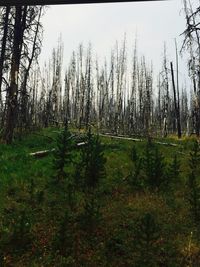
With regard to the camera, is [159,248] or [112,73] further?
[112,73]

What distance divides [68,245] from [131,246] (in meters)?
1.35

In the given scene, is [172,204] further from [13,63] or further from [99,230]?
[13,63]

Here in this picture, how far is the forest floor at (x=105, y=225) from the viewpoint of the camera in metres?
7.50

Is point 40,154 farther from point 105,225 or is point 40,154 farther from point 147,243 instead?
point 147,243

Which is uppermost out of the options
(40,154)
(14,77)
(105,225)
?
(14,77)

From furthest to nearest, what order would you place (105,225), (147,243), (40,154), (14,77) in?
(14,77), (40,154), (105,225), (147,243)

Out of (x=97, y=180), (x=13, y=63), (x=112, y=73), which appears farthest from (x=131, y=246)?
(x=112, y=73)

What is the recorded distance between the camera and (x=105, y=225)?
350 inches

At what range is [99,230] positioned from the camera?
8625 mm

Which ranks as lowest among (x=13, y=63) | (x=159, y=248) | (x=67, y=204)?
(x=159, y=248)

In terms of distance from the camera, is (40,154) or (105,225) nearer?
(105,225)

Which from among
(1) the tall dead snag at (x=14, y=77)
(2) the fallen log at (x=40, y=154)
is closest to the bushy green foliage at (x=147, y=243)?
(2) the fallen log at (x=40, y=154)

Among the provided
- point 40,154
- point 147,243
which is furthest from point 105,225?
point 40,154

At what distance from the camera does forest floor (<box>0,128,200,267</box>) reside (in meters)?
7.50
